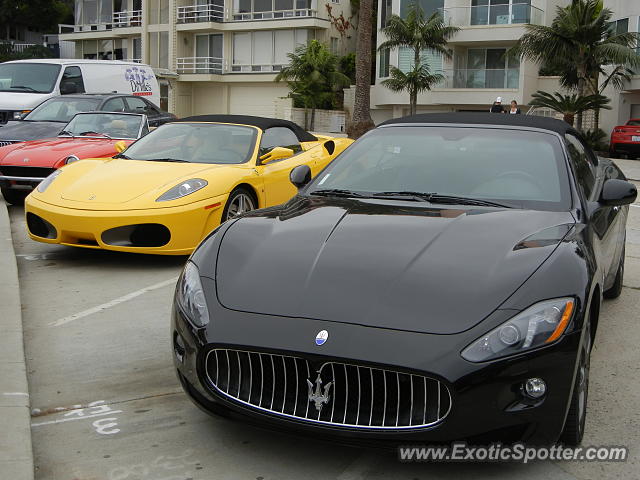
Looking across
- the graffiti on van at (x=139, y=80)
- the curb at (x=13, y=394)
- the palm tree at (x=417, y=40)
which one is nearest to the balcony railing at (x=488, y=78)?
the palm tree at (x=417, y=40)

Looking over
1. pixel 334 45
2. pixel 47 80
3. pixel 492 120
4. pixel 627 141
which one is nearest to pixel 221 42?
pixel 334 45

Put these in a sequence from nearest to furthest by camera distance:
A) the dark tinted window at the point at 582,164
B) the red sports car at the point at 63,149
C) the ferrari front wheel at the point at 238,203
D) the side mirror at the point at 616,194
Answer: the side mirror at the point at 616,194 → the dark tinted window at the point at 582,164 → the ferrari front wheel at the point at 238,203 → the red sports car at the point at 63,149

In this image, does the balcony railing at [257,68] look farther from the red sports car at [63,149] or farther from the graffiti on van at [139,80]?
the red sports car at [63,149]

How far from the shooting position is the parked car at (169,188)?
7.04 meters

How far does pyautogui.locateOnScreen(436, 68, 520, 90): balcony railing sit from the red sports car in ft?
96.1

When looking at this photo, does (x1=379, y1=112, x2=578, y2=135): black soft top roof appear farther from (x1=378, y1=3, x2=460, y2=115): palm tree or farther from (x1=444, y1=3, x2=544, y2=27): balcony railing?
(x1=444, y1=3, x2=544, y2=27): balcony railing

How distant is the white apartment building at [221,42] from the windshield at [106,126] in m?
37.9

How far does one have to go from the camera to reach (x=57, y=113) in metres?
13.5

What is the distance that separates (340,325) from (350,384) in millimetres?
229

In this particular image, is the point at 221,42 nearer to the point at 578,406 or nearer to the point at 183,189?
the point at 183,189

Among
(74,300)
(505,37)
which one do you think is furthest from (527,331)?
(505,37)

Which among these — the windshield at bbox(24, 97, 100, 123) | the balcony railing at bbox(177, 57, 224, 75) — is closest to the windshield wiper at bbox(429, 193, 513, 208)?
the windshield at bbox(24, 97, 100, 123)

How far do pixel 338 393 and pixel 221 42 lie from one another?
5105cm

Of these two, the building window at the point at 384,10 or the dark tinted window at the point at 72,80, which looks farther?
the building window at the point at 384,10
